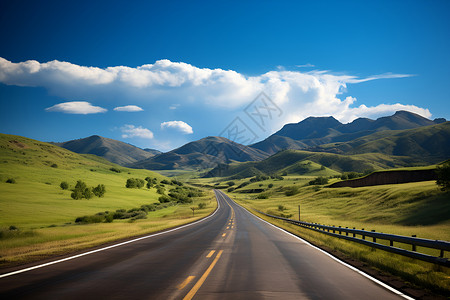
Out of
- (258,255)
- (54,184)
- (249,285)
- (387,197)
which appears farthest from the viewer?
(54,184)

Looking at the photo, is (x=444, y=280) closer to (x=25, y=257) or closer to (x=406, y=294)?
(x=406, y=294)

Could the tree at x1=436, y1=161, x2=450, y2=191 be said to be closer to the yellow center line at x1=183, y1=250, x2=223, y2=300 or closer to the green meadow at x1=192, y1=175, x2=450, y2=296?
the green meadow at x1=192, y1=175, x2=450, y2=296

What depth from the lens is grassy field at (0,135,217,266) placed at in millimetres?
13794

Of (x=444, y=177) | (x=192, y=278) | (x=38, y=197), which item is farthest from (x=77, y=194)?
(x=444, y=177)

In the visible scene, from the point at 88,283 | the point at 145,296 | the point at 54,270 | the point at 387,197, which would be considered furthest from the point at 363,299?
the point at 387,197

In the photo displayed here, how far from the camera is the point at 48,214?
48188 millimetres

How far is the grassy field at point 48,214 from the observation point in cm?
1379

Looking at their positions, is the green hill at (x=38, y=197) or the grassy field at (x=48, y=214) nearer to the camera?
the grassy field at (x=48, y=214)

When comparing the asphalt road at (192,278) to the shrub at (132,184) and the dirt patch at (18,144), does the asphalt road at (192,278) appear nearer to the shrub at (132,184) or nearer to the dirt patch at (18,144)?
the shrub at (132,184)

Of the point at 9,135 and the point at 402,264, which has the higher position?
the point at 9,135

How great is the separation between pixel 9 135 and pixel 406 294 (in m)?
197

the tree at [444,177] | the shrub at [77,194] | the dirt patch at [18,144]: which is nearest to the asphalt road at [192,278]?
the tree at [444,177]

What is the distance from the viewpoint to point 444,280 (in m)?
7.14

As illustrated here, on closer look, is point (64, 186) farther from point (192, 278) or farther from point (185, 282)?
point (185, 282)
